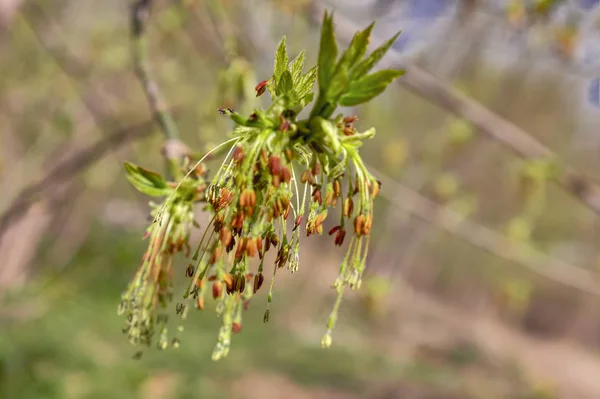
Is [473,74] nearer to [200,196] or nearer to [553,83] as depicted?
[553,83]

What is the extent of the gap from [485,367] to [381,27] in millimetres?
9218

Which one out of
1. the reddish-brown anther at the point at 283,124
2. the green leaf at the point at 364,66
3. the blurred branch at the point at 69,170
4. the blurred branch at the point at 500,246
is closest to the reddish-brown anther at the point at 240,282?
the reddish-brown anther at the point at 283,124

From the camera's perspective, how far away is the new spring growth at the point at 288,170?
0.70 m

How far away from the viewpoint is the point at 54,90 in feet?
16.8

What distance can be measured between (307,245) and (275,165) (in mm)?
12101

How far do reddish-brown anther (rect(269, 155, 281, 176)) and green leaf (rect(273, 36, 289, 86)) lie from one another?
111 mm

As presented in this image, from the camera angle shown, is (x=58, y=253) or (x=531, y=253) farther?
(x=58, y=253)

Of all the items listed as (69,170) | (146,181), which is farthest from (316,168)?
(69,170)

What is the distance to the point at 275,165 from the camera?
743mm

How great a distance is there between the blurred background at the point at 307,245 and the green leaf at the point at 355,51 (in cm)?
48

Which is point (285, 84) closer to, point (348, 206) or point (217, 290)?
point (348, 206)

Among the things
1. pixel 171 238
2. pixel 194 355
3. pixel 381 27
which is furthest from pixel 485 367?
pixel 171 238

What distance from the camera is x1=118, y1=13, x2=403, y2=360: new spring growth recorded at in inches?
27.7

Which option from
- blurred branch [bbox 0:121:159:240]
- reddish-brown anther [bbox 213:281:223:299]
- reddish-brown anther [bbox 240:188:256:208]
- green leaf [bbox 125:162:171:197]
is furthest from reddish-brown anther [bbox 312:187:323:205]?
blurred branch [bbox 0:121:159:240]
